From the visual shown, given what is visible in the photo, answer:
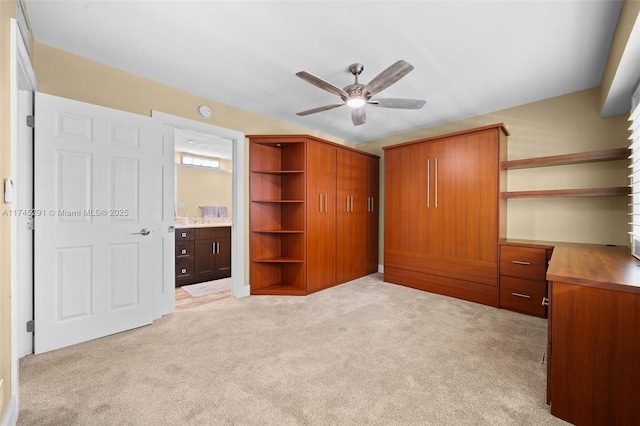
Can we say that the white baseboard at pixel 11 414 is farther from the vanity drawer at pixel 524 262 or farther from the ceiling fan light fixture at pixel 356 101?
the vanity drawer at pixel 524 262

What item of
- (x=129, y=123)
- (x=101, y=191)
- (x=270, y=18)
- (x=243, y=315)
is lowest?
(x=243, y=315)

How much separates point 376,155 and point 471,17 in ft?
10.3

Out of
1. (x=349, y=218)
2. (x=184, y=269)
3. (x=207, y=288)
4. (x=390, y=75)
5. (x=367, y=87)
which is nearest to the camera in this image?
(x=390, y=75)

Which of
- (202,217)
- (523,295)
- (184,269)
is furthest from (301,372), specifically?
(202,217)

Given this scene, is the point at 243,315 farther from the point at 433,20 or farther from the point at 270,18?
the point at 433,20

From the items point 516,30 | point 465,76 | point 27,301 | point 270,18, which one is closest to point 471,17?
point 516,30

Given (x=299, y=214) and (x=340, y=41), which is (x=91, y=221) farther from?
(x=340, y=41)

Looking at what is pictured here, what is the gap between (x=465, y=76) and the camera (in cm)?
283

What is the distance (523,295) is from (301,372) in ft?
8.77

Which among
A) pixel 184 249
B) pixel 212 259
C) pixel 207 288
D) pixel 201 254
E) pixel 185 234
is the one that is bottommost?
pixel 207 288

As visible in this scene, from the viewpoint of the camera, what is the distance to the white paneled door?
224 cm

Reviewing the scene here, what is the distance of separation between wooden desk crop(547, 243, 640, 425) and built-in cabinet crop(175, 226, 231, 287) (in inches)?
177

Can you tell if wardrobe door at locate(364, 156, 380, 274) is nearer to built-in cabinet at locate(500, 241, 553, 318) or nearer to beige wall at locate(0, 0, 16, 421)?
built-in cabinet at locate(500, 241, 553, 318)

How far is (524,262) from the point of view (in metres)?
3.07
